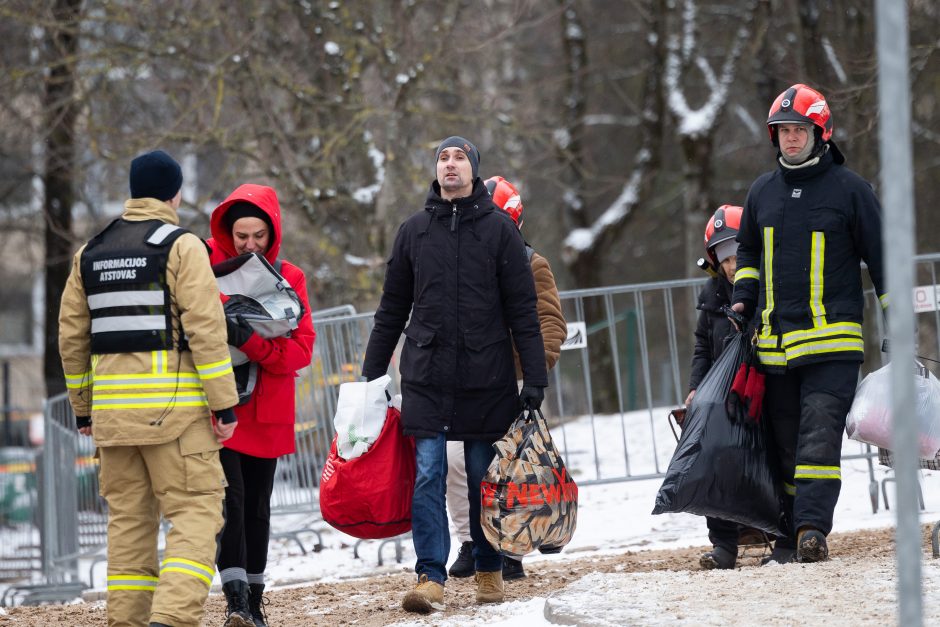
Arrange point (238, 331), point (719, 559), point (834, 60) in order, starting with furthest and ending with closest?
point (834, 60) → point (719, 559) → point (238, 331)

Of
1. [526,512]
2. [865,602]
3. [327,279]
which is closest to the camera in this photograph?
[865,602]

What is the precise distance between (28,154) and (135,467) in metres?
11.9

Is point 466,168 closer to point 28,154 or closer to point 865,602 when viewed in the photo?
point 865,602

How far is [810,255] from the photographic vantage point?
5.67 m

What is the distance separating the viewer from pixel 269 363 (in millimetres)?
5301

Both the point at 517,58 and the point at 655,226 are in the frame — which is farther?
the point at 655,226

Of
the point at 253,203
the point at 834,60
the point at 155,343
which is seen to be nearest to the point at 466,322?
the point at 253,203

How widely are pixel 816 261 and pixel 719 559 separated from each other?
1.47 metres

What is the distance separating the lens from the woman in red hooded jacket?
17.3 feet

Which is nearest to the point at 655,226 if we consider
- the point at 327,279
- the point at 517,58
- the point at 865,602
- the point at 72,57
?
the point at 517,58

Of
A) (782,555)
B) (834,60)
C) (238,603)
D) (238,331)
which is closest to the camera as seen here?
(238,331)

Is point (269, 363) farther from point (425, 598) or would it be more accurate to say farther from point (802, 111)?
point (802, 111)

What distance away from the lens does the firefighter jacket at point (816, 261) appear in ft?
18.4

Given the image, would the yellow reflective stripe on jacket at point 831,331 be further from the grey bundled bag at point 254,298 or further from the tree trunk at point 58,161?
the tree trunk at point 58,161
